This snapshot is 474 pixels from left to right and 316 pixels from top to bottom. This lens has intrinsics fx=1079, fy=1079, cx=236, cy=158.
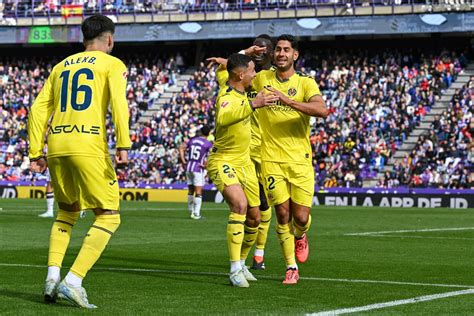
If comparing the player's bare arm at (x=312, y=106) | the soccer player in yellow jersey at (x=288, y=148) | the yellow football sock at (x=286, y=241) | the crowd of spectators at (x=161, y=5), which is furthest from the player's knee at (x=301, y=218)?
the crowd of spectators at (x=161, y=5)

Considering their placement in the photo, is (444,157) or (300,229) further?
(444,157)

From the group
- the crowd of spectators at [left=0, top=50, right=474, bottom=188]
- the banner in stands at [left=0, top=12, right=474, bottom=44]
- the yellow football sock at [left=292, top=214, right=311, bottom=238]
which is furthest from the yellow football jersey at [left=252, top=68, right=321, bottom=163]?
the banner in stands at [left=0, top=12, right=474, bottom=44]

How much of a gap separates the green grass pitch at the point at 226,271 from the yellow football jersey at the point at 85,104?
137 cm

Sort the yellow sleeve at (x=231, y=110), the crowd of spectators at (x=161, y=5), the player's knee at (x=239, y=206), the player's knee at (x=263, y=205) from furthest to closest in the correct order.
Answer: the crowd of spectators at (x=161, y=5) < the player's knee at (x=263, y=205) < the player's knee at (x=239, y=206) < the yellow sleeve at (x=231, y=110)

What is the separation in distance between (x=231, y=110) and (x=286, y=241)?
1733 mm

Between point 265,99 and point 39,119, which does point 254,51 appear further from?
point 39,119

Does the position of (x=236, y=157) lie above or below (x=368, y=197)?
above

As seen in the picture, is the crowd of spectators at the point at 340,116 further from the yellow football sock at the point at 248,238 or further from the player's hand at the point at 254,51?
the player's hand at the point at 254,51

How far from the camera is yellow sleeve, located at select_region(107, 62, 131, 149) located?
9.20 metres

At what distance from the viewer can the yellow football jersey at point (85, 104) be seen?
9398 millimetres

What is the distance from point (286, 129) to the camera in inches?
486

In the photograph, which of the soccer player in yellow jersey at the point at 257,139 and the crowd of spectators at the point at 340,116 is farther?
the crowd of spectators at the point at 340,116

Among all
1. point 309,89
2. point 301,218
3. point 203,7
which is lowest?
point 301,218

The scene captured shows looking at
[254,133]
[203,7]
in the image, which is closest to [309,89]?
[254,133]
